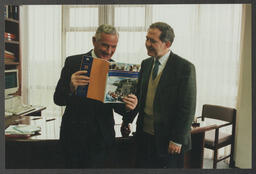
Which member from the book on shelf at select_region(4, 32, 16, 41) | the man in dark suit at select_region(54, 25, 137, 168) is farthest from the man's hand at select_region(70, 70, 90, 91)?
the book on shelf at select_region(4, 32, 16, 41)

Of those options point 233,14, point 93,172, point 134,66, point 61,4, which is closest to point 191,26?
point 233,14

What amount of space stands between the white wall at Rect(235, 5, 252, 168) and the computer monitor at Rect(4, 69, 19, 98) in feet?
6.08

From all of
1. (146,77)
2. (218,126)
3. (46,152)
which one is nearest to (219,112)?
(218,126)

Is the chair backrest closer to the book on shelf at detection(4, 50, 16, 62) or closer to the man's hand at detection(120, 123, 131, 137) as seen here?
the man's hand at detection(120, 123, 131, 137)

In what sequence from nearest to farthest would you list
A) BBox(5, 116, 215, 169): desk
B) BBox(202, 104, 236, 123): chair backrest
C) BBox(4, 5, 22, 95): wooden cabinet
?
BBox(5, 116, 215, 169): desk < BBox(4, 5, 22, 95): wooden cabinet < BBox(202, 104, 236, 123): chair backrest

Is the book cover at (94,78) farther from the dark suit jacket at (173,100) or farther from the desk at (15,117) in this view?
the desk at (15,117)

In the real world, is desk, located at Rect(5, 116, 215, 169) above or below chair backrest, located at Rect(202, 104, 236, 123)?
below

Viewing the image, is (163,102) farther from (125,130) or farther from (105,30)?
(105,30)

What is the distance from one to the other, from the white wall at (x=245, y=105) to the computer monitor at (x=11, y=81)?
185cm

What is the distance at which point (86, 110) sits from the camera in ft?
6.00

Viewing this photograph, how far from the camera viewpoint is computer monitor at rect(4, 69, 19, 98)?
2133 mm

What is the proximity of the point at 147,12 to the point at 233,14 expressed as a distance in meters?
0.70

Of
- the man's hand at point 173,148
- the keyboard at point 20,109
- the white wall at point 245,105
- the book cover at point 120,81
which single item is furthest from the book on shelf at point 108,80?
the white wall at point 245,105

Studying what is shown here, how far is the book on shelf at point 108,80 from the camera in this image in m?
1.75
